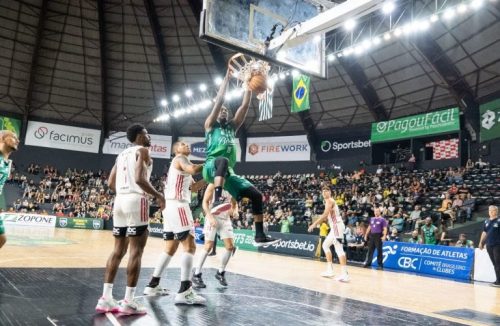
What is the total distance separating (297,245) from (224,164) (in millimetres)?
12454

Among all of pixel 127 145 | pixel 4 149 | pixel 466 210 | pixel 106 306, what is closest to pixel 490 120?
pixel 466 210

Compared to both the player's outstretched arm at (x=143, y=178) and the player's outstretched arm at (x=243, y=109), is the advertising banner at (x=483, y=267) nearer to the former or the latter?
the player's outstretched arm at (x=243, y=109)

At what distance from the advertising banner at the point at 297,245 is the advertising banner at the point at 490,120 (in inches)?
419

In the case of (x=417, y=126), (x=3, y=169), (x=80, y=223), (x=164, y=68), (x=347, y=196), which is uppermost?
(x=164, y=68)

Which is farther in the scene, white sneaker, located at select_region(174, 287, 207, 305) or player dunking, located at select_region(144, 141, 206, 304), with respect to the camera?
player dunking, located at select_region(144, 141, 206, 304)

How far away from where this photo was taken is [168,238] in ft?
20.4

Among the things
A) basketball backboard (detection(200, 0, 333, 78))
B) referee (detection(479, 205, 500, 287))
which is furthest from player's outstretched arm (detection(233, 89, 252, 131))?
referee (detection(479, 205, 500, 287))

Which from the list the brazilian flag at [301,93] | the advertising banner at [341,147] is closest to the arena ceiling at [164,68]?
the advertising banner at [341,147]

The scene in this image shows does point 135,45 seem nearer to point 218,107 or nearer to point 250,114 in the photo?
point 250,114

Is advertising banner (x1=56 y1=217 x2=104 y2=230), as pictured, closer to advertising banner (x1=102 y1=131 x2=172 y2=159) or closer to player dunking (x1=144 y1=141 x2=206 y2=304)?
advertising banner (x1=102 y1=131 x2=172 y2=159)

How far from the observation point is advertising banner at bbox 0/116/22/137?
29.7 metres

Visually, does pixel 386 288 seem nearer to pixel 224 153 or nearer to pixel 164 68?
pixel 224 153

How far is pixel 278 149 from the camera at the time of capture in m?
31.6

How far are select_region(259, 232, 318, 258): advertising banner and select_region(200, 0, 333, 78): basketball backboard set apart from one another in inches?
325
